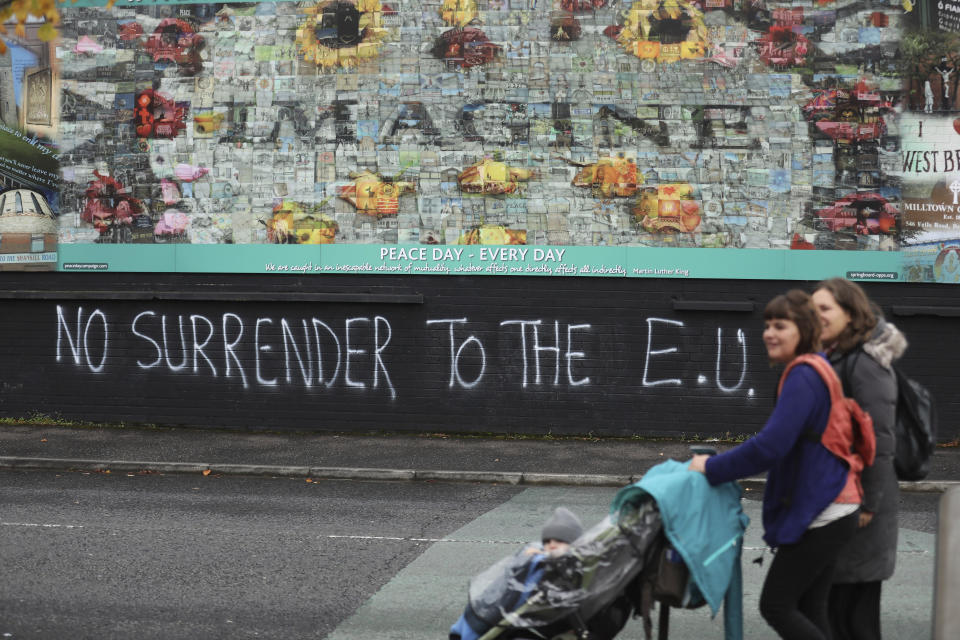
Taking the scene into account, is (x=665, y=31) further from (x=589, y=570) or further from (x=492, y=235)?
(x=589, y=570)

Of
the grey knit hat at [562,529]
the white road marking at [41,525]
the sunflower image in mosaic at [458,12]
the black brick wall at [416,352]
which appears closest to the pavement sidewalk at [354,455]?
the black brick wall at [416,352]

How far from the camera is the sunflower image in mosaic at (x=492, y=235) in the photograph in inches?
532

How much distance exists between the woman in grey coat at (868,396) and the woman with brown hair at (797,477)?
18 centimetres

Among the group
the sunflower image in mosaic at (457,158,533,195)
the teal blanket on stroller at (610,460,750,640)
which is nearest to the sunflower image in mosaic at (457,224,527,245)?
the sunflower image in mosaic at (457,158,533,195)

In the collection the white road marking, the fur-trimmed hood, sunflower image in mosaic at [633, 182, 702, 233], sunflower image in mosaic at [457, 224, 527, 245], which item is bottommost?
the white road marking

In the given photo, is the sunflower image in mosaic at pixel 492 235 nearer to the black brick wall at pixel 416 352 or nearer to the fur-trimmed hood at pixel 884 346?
the black brick wall at pixel 416 352

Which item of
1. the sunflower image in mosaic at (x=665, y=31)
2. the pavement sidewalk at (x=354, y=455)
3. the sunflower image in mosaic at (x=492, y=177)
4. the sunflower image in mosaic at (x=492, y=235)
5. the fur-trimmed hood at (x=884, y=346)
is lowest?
the pavement sidewalk at (x=354, y=455)

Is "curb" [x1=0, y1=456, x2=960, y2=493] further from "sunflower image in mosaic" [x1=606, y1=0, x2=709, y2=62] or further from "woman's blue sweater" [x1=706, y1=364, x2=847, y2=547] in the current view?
"woman's blue sweater" [x1=706, y1=364, x2=847, y2=547]

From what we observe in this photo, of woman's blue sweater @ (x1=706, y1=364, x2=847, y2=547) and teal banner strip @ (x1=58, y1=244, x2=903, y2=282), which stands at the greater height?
teal banner strip @ (x1=58, y1=244, x2=903, y2=282)

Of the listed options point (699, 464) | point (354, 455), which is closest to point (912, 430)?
point (699, 464)

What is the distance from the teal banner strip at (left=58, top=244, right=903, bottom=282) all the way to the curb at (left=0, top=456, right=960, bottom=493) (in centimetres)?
325

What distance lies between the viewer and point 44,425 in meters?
14.2

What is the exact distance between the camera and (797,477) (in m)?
4.11

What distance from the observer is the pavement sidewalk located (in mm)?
11109
